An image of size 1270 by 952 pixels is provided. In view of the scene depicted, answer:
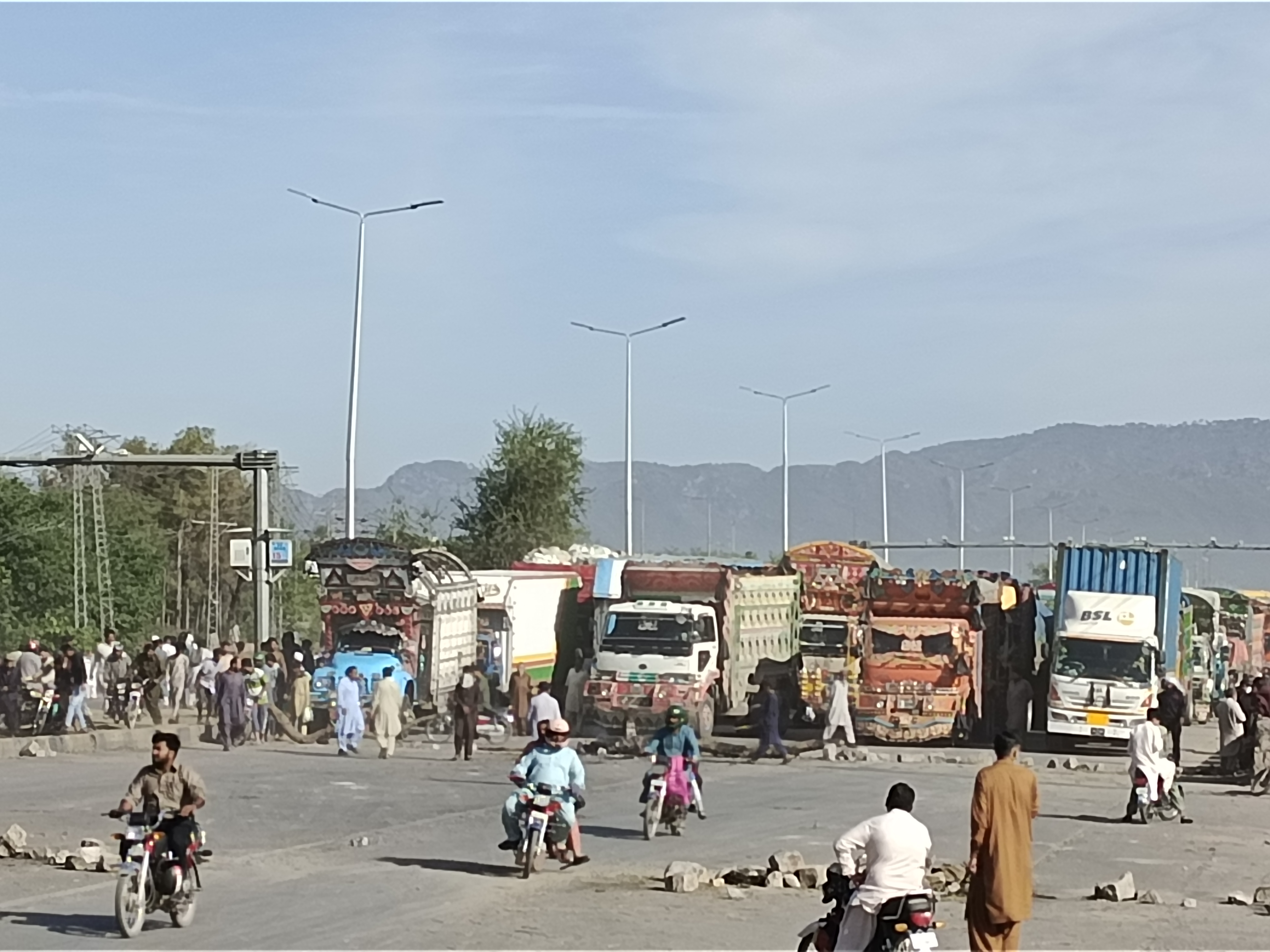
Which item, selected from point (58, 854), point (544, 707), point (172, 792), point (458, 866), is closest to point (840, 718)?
point (544, 707)

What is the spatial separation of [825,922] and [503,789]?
15754 mm

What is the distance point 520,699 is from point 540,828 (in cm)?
2287

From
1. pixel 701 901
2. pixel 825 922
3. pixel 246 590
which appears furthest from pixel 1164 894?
pixel 246 590

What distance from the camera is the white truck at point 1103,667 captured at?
37.1 meters

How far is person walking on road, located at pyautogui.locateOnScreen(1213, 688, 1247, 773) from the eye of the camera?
3134 cm

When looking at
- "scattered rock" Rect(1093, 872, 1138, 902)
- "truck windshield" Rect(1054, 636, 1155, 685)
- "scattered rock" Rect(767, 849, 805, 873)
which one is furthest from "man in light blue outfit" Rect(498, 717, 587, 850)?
"truck windshield" Rect(1054, 636, 1155, 685)

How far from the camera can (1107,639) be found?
37594 millimetres

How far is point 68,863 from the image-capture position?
56.1 feet

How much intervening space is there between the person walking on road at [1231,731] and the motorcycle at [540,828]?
55.3 feet

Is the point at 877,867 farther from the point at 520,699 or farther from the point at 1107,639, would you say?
the point at 520,699

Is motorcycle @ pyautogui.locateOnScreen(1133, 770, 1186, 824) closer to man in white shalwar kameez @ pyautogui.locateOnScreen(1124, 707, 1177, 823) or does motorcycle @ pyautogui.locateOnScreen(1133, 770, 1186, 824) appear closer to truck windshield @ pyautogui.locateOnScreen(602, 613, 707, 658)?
man in white shalwar kameez @ pyautogui.locateOnScreen(1124, 707, 1177, 823)

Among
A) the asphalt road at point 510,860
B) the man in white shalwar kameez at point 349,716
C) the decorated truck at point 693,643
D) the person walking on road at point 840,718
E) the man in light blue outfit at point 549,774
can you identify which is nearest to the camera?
the asphalt road at point 510,860

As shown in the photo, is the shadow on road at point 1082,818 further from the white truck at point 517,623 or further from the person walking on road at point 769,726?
the white truck at point 517,623

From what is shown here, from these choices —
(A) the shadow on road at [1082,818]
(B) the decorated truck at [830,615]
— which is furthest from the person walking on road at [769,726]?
(A) the shadow on road at [1082,818]
